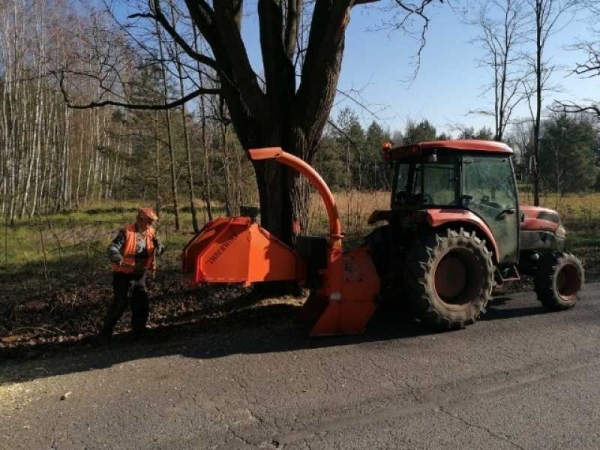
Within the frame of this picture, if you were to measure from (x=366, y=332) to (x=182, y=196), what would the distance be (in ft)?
57.5

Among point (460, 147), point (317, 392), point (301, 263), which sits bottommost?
point (317, 392)

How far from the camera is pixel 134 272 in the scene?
6332 millimetres

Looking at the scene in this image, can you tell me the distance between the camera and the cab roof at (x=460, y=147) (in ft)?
21.6

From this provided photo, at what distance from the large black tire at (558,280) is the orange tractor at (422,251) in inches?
0.6

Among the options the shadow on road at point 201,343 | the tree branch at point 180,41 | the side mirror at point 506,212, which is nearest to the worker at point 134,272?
the shadow on road at point 201,343

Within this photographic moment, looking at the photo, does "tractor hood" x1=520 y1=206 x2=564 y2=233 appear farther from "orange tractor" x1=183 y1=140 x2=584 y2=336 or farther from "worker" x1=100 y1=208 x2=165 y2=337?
"worker" x1=100 y1=208 x2=165 y2=337

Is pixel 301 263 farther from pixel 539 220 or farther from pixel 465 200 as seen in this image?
pixel 539 220

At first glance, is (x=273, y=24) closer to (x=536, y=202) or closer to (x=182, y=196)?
(x=536, y=202)

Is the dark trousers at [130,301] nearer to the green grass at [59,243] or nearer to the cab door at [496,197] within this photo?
the cab door at [496,197]

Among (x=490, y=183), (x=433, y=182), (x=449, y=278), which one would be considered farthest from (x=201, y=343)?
(x=490, y=183)

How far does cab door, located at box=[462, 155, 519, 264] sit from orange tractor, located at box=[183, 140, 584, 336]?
0.04 ft

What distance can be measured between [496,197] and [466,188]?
533mm

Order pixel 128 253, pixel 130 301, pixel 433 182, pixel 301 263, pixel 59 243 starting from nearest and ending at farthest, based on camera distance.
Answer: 1. pixel 301 263
2. pixel 128 253
3. pixel 130 301
4. pixel 433 182
5. pixel 59 243

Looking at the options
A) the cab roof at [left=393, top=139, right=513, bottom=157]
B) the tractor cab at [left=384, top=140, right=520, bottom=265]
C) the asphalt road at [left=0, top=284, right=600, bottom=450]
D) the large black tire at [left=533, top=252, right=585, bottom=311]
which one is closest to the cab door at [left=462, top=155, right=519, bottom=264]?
the tractor cab at [left=384, top=140, right=520, bottom=265]
